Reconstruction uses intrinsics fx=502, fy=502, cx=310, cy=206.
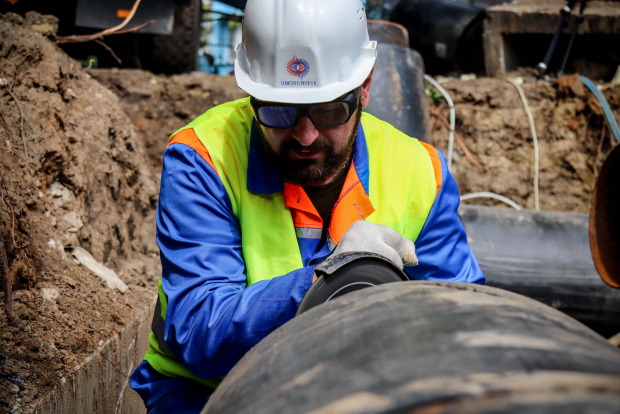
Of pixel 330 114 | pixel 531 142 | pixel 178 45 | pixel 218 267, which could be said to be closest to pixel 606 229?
pixel 330 114

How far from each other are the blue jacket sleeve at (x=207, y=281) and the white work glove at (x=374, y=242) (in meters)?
0.14

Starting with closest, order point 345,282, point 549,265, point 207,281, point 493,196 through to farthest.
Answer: point 345,282 < point 207,281 < point 549,265 < point 493,196

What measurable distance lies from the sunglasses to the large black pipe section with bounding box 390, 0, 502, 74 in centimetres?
432

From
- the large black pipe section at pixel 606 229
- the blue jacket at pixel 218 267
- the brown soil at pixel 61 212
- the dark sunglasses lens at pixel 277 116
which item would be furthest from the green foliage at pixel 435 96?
the dark sunglasses lens at pixel 277 116

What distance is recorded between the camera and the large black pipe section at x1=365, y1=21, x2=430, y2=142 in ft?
11.8

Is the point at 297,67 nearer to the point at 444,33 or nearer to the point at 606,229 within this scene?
the point at 606,229

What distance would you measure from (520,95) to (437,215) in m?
3.13

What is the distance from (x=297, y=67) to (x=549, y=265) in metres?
2.29

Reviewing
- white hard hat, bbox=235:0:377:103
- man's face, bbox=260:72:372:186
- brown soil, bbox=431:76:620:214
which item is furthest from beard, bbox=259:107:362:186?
brown soil, bbox=431:76:620:214

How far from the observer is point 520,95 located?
14.5 feet

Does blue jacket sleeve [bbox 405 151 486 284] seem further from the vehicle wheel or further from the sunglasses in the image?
the vehicle wheel

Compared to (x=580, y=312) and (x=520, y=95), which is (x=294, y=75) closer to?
(x=580, y=312)

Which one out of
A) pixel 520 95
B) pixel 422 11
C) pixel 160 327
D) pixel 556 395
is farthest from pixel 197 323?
pixel 422 11

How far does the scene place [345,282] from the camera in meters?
1.16
